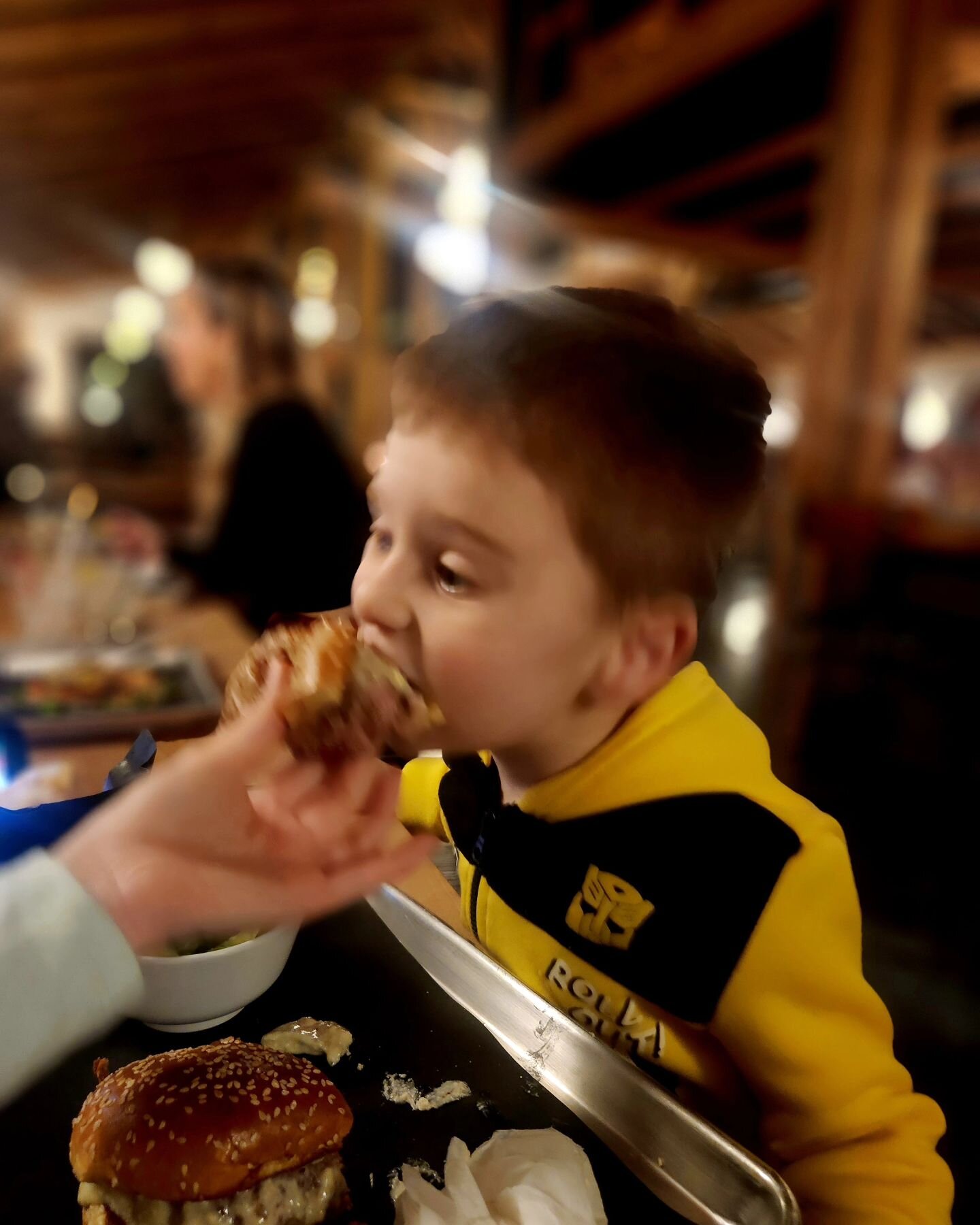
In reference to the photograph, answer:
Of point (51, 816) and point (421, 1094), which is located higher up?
point (51, 816)

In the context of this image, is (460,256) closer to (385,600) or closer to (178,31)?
(385,600)

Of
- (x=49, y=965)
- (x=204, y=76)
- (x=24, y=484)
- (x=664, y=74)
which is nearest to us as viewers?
(x=49, y=965)

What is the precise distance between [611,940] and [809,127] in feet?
11.4

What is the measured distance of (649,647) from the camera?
57cm

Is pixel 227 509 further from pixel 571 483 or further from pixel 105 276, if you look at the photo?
pixel 105 276

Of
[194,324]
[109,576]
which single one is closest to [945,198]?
[194,324]

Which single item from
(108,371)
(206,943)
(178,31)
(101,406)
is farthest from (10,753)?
(108,371)

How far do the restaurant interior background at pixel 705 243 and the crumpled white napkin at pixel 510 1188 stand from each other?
305 millimetres

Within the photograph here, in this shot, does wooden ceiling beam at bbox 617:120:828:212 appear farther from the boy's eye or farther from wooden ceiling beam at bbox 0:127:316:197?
wooden ceiling beam at bbox 0:127:316:197

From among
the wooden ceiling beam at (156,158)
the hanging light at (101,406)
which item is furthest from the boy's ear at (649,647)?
the hanging light at (101,406)

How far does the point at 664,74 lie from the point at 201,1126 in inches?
139

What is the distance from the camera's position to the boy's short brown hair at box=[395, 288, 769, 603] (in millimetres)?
494

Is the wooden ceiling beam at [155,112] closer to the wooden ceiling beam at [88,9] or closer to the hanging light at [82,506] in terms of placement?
the wooden ceiling beam at [88,9]

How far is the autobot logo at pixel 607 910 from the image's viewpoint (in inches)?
26.3
